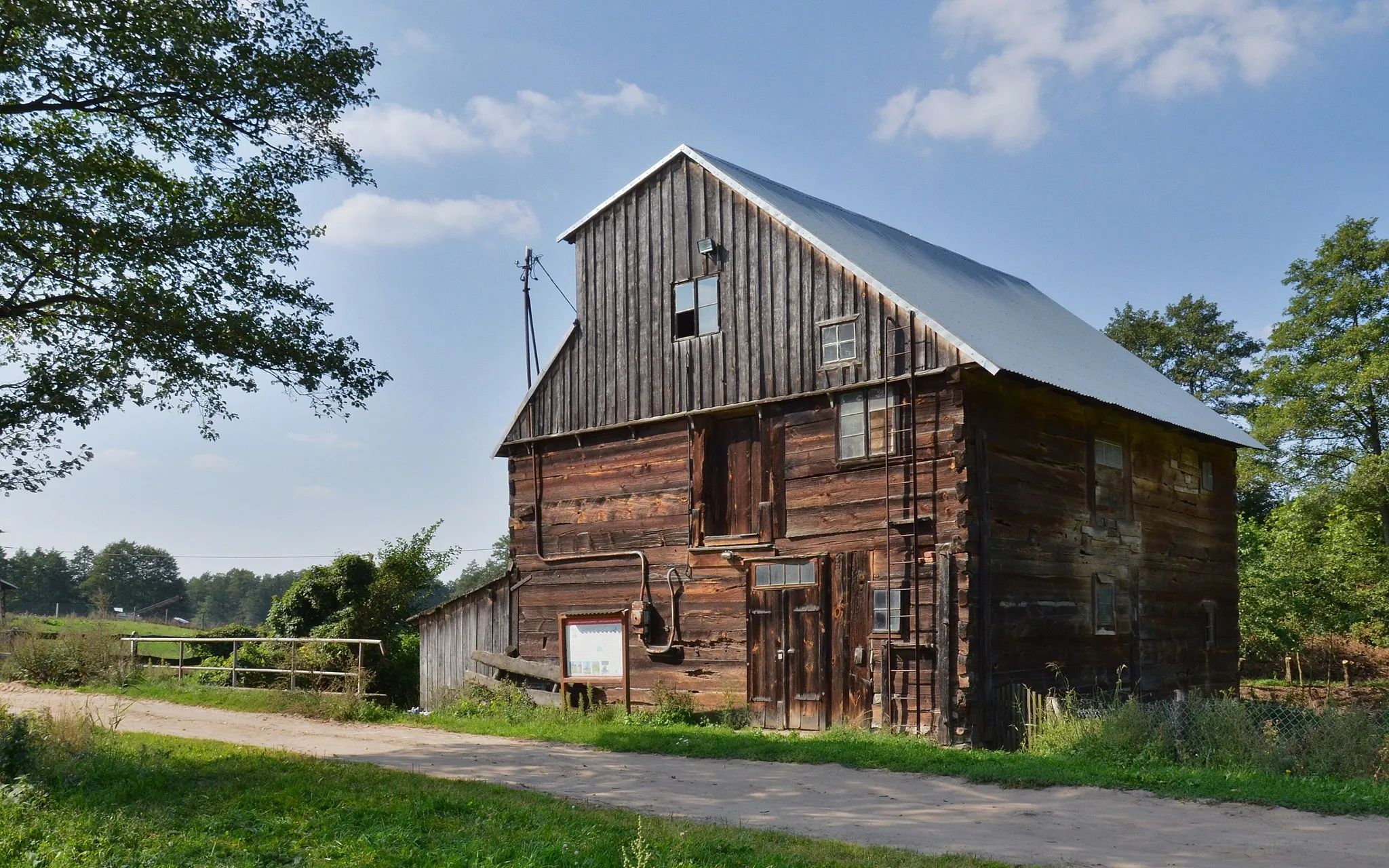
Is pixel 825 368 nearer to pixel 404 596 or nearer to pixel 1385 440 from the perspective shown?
pixel 404 596

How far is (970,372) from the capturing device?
17.5m

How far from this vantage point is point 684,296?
70.3 feet

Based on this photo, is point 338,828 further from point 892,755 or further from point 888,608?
point 888,608

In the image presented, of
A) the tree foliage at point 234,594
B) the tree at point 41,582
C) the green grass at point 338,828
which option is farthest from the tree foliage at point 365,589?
the tree foliage at point 234,594

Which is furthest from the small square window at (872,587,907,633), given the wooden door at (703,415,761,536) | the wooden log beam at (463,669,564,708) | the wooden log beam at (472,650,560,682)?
the wooden log beam at (472,650,560,682)

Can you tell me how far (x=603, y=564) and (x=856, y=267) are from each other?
7.61 metres

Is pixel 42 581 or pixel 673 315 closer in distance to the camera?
pixel 673 315

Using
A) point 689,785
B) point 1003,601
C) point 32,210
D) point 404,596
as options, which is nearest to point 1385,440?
point 1003,601

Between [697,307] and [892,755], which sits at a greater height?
[697,307]

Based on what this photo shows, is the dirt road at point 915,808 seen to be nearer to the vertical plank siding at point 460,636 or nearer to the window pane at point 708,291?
the vertical plank siding at point 460,636

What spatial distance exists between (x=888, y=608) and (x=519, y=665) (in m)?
8.44

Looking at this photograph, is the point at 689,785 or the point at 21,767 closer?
the point at 21,767

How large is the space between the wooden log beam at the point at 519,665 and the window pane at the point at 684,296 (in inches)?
287

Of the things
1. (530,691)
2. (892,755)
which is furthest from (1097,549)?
(530,691)
